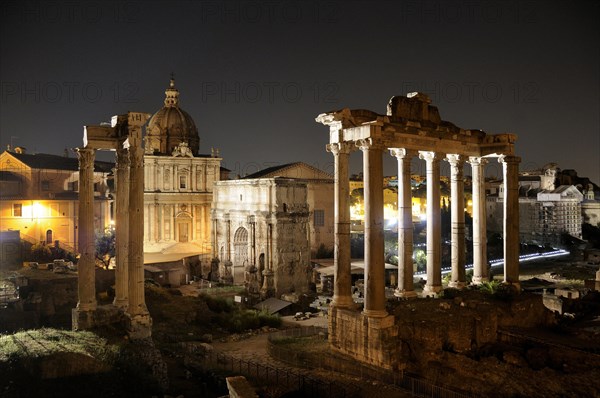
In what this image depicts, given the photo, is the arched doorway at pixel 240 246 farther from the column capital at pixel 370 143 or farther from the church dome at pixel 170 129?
the column capital at pixel 370 143

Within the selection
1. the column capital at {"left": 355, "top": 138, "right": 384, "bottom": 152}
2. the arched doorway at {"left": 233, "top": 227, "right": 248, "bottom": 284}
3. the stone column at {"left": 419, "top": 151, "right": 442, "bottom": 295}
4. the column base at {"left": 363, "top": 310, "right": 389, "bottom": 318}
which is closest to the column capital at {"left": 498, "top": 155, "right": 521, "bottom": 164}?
the stone column at {"left": 419, "top": 151, "right": 442, "bottom": 295}

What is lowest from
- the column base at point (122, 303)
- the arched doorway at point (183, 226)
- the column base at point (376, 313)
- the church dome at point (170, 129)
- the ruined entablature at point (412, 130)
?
the column base at point (122, 303)

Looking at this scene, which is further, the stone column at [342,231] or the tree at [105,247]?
the tree at [105,247]

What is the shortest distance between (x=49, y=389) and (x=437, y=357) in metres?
11.5

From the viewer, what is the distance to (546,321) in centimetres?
2111

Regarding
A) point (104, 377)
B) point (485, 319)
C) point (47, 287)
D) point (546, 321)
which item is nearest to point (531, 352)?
point (485, 319)

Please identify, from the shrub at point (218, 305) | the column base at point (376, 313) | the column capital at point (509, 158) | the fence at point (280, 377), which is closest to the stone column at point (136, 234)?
the fence at point (280, 377)

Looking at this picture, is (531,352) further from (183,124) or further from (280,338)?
(183,124)

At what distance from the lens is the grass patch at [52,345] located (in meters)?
15.3

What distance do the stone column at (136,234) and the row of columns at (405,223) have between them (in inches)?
295

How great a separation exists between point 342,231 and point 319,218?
143 feet

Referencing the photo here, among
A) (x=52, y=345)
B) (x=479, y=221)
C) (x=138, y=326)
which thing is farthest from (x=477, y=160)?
(x=52, y=345)

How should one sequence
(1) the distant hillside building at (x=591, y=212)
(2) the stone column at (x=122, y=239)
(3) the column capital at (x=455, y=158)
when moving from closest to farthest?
(2) the stone column at (x=122, y=239)
(3) the column capital at (x=455, y=158)
(1) the distant hillside building at (x=591, y=212)

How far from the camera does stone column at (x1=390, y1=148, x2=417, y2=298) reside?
Result: 2045 cm
